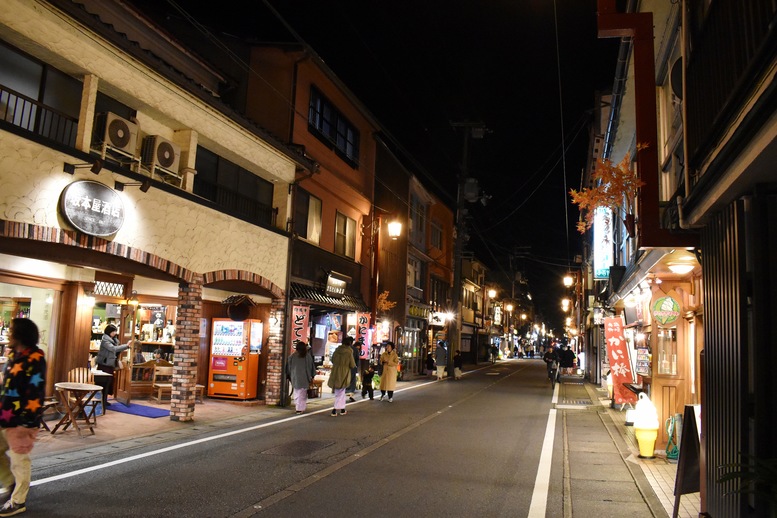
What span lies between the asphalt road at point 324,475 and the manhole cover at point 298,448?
28 mm

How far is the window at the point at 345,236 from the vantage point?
890 inches

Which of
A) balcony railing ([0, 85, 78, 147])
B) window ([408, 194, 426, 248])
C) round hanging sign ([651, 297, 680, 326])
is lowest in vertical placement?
round hanging sign ([651, 297, 680, 326])

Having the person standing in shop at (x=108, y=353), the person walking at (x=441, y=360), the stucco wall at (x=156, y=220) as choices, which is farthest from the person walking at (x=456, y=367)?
the person standing in shop at (x=108, y=353)

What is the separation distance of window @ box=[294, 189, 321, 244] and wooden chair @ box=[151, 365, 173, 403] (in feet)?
Answer: 18.7

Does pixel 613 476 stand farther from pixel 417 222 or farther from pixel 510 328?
pixel 510 328

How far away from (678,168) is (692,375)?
4089 mm

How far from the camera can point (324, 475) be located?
27.4 ft

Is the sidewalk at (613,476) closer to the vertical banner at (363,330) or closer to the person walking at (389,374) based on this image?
the person walking at (389,374)

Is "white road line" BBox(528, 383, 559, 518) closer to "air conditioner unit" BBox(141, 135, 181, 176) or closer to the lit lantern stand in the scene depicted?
the lit lantern stand

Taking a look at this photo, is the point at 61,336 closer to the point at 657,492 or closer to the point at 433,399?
the point at 433,399

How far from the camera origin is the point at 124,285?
15.4 metres

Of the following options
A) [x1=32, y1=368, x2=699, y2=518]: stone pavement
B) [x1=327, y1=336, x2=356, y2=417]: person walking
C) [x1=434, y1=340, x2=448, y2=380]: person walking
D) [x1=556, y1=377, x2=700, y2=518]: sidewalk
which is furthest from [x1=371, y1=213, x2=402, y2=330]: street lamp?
[x1=556, y1=377, x2=700, y2=518]: sidewalk

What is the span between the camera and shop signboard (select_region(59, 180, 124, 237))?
31.5 feet

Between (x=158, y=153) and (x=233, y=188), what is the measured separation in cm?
389
